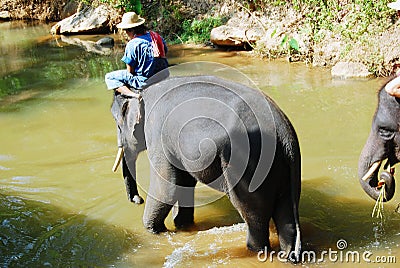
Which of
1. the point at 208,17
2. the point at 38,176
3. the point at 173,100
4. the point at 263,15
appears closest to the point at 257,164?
the point at 173,100

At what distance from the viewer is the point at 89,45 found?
48.2 ft

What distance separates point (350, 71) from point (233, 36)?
347 centimetres

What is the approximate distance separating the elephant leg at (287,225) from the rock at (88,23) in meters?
12.9

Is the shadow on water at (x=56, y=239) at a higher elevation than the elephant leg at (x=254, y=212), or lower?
lower

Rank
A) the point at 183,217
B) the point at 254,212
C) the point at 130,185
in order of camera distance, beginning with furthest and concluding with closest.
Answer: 1. the point at 130,185
2. the point at 183,217
3. the point at 254,212

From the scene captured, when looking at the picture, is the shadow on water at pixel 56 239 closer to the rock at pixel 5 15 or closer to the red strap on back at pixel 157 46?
the red strap on back at pixel 157 46

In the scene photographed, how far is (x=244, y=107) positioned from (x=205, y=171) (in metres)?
0.57

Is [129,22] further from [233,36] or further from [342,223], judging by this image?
[233,36]

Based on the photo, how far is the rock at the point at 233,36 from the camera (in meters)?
11.8

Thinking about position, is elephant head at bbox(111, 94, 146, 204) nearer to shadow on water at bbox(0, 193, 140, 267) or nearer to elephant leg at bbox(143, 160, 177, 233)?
elephant leg at bbox(143, 160, 177, 233)

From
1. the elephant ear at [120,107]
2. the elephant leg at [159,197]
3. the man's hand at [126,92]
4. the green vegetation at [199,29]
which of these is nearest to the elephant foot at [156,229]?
the elephant leg at [159,197]

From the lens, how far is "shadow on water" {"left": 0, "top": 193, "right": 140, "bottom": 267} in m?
4.57

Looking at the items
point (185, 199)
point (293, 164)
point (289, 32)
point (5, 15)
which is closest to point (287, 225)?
point (293, 164)

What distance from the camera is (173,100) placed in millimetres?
4383
